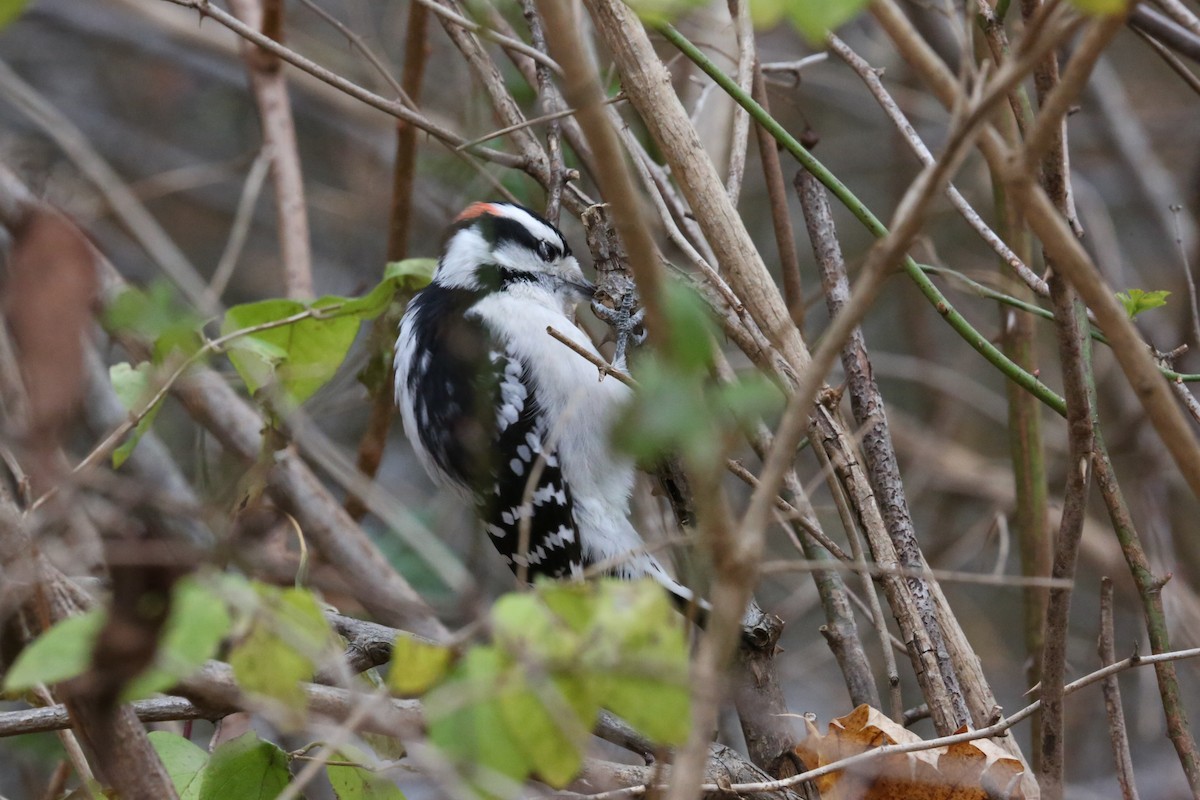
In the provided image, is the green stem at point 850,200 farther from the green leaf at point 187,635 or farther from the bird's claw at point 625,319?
the green leaf at point 187,635

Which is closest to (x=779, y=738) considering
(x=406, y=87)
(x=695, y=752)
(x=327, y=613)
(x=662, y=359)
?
(x=327, y=613)

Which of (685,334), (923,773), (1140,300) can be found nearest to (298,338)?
(923,773)

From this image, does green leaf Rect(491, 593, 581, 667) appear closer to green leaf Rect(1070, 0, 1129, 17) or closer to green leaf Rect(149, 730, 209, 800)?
green leaf Rect(1070, 0, 1129, 17)

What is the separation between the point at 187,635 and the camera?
2.90ft

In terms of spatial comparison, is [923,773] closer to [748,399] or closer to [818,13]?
[748,399]

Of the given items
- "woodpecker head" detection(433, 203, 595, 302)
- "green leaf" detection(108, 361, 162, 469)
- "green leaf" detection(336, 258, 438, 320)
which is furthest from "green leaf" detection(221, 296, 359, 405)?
"woodpecker head" detection(433, 203, 595, 302)

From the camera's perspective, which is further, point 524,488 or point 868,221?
point 524,488

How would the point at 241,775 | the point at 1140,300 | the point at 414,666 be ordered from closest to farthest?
the point at 414,666 < the point at 1140,300 < the point at 241,775

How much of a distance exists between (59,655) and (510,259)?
242cm

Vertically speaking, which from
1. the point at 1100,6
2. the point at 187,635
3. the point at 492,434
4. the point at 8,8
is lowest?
the point at 492,434

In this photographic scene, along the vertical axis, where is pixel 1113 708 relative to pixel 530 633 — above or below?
below

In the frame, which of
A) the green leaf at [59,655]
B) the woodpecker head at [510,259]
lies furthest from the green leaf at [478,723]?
the woodpecker head at [510,259]

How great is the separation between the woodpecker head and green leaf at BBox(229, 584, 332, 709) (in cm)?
217

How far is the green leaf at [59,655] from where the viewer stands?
85 cm
